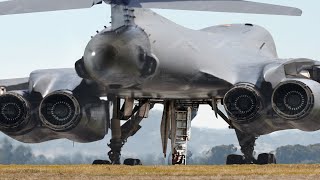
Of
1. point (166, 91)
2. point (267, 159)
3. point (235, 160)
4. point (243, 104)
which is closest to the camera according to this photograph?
point (243, 104)

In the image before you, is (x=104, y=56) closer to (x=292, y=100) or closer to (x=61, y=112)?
(x=61, y=112)

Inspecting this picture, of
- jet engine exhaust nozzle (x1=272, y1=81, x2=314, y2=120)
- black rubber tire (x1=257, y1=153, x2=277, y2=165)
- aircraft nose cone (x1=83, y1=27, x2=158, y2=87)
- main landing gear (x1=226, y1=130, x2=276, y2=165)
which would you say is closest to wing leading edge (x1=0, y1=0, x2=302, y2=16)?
aircraft nose cone (x1=83, y1=27, x2=158, y2=87)

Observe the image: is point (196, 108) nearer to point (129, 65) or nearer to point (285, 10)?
point (129, 65)

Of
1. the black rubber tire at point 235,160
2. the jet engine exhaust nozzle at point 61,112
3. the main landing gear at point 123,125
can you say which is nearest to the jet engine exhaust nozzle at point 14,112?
the jet engine exhaust nozzle at point 61,112

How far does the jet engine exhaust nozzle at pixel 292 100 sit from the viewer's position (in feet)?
130

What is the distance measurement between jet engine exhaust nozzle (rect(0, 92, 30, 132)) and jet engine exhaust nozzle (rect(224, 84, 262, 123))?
9.01 m

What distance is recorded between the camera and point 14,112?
43.2 meters

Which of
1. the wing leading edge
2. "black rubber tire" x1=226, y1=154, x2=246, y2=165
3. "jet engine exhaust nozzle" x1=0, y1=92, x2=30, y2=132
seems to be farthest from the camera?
"black rubber tire" x1=226, y1=154, x2=246, y2=165

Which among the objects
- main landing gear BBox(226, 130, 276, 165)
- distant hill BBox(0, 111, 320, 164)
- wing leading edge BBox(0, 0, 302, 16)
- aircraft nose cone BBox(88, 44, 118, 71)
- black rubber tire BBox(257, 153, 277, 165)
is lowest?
black rubber tire BBox(257, 153, 277, 165)

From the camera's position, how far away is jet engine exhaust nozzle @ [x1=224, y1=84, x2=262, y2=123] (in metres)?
40.6

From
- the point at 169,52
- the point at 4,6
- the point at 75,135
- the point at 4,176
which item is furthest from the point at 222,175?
the point at 75,135

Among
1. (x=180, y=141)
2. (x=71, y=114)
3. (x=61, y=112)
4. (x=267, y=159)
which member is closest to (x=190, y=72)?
(x=180, y=141)

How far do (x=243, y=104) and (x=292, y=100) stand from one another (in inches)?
81.9

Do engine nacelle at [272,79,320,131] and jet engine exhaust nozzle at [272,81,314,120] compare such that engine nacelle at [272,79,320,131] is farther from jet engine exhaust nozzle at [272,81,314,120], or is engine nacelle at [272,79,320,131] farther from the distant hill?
the distant hill
